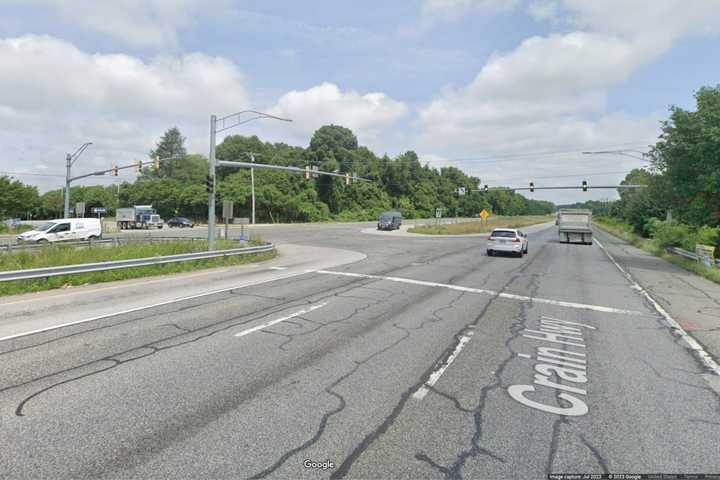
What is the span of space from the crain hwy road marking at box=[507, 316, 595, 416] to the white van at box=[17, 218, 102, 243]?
93.7ft

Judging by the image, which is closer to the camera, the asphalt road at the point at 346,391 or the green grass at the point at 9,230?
the asphalt road at the point at 346,391

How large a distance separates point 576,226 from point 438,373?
36.9m

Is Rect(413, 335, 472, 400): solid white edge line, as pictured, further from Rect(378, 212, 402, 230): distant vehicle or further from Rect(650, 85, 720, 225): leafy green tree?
Rect(378, 212, 402, 230): distant vehicle

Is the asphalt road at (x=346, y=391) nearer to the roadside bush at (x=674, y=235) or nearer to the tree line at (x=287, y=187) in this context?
the roadside bush at (x=674, y=235)

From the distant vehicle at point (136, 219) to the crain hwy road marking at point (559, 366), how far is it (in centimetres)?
5316

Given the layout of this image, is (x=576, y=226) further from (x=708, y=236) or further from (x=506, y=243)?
(x=506, y=243)

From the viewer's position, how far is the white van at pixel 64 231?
25.1 m

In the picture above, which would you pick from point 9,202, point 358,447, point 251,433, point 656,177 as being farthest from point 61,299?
point 9,202

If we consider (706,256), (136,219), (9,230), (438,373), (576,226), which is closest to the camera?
(438,373)

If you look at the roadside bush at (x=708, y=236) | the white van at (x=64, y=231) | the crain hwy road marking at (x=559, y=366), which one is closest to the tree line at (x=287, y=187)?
the white van at (x=64, y=231)

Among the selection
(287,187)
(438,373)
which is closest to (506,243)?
(438,373)

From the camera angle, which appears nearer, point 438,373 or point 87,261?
point 438,373

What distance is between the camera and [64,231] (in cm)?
2673

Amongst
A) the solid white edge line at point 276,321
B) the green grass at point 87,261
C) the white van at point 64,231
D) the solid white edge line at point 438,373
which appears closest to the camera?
the solid white edge line at point 438,373
